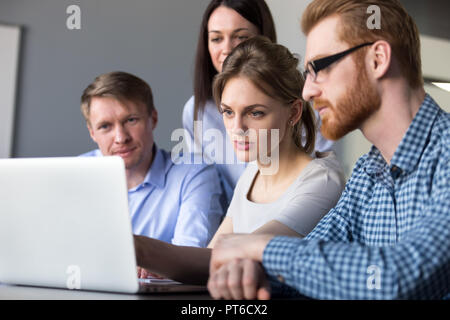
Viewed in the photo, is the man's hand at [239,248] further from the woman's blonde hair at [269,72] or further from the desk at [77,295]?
the woman's blonde hair at [269,72]

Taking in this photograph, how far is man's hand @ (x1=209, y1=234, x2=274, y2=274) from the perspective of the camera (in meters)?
0.89

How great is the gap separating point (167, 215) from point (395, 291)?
158 cm

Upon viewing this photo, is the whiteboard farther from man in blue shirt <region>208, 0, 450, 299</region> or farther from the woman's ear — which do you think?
man in blue shirt <region>208, 0, 450, 299</region>

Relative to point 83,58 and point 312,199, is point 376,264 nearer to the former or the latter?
point 312,199

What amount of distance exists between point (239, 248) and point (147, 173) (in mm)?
1497

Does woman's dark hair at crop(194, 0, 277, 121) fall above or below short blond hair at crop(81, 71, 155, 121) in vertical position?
above

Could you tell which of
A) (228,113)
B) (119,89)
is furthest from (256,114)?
(119,89)

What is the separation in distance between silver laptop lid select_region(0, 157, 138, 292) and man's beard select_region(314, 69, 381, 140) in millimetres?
457

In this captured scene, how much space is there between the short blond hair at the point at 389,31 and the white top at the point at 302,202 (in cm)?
52

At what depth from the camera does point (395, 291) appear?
0.75 metres

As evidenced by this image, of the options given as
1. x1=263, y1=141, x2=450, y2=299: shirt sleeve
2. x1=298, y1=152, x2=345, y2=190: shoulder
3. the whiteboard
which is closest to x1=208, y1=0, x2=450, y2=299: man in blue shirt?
x1=263, y1=141, x2=450, y2=299: shirt sleeve

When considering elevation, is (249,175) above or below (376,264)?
above

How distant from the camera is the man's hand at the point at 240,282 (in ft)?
2.73

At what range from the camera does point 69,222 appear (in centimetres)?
95
